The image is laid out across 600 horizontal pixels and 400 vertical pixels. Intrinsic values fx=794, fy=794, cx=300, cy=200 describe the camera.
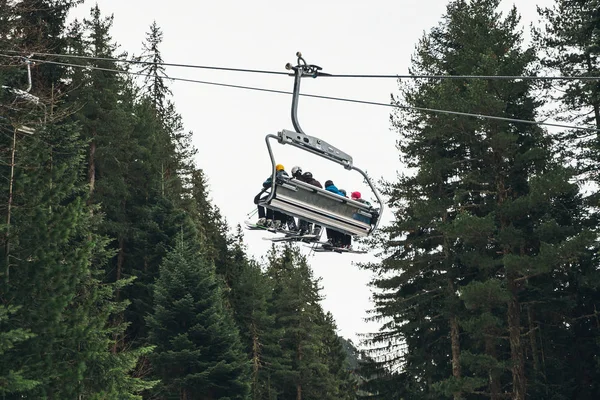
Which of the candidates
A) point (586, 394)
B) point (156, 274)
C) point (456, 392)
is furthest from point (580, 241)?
point (156, 274)

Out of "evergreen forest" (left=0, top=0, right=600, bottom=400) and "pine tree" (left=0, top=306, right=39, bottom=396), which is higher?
"evergreen forest" (left=0, top=0, right=600, bottom=400)

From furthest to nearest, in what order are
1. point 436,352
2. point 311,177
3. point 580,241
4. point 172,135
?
point 172,135
point 436,352
point 580,241
point 311,177

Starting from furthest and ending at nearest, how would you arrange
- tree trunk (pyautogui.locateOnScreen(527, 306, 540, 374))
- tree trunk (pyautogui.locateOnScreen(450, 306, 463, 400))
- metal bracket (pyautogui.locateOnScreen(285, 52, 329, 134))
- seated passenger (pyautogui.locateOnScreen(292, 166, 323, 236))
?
tree trunk (pyautogui.locateOnScreen(450, 306, 463, 400)) < tree trunk (pyautogui.locateOnScreen(527, 306, 540, 374)) < seated passenger (pyautogui.locateOnScreen(292, 166, 323, 236)) < metal bracket (pyautogui.locateOnScreen(285, 52, 329, 134))

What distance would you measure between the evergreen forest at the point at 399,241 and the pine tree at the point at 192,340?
8cm

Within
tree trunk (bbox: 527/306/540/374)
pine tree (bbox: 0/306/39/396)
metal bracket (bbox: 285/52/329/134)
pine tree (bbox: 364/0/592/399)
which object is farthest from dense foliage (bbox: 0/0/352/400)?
tree trunk (bbox: 527/306/540/374)

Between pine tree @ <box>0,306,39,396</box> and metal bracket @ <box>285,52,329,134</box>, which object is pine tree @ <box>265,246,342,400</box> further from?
metal bracket @ <box>285,52,329,134</box>

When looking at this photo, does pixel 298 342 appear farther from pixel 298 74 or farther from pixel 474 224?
pixel 298 74

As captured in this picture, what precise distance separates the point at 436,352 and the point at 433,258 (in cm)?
512

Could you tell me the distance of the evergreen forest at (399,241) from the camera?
20.8 m

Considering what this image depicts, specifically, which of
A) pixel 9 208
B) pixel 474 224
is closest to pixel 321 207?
pixel 9 208

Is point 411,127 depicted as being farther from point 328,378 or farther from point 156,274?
point 328,378

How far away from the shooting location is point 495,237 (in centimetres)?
2853

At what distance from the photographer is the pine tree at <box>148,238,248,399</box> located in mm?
30688

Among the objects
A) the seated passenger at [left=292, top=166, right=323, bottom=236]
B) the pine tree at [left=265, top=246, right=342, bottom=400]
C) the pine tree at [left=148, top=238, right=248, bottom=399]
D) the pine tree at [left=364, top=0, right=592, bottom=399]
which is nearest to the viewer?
the seated passenger at [left=292, top=166, right=323, bottom=236]
